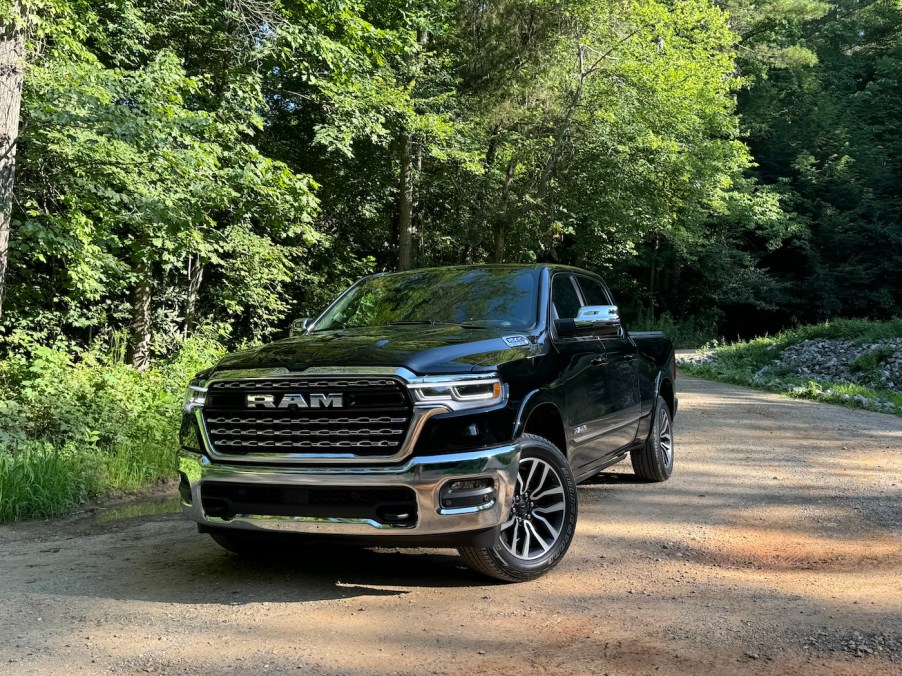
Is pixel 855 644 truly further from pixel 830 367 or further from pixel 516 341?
pixel 830 367

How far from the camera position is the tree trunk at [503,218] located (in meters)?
25.2

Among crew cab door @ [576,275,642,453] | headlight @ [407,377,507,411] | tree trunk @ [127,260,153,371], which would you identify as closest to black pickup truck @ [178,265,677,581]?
headlight @ [407,377,507,411]

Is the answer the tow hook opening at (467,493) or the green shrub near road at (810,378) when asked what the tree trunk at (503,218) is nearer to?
the green shrub near road at (810,378)

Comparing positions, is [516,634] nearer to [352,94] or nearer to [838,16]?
[352,94]

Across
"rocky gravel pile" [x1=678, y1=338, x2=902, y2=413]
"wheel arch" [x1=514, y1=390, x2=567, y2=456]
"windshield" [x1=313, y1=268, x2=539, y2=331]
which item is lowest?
"rocky gravel pile" [x1=678, y1=338, x2=902, y2=413]

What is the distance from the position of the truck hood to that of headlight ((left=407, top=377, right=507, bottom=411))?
0.22 feet

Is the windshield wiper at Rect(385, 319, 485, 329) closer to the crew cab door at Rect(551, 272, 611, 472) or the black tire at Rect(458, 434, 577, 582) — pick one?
the crew cab door at Rect(551, 272, 611, 472)

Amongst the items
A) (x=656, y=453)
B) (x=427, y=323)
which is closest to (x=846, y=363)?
(x=656, y=453)

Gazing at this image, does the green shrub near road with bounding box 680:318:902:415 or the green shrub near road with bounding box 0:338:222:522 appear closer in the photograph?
the green shrub near road with bounding box 0:338:222:522

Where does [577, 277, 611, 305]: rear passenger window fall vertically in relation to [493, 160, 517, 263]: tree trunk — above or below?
below

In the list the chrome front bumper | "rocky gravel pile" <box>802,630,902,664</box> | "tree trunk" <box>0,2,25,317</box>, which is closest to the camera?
"rocky gravel pile" <box>802,630,902,664</box>

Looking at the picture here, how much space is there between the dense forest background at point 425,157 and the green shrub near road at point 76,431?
5.99 ft

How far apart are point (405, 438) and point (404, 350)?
54 cm

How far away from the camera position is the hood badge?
4910 millimetres
